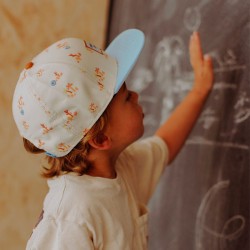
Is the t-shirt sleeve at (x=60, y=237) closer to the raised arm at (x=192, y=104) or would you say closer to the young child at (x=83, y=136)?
the young child at (x=83, y=136)

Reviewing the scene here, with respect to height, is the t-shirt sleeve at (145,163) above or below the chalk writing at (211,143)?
below

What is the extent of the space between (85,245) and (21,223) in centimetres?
79

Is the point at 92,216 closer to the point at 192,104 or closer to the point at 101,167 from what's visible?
the point at 101,167

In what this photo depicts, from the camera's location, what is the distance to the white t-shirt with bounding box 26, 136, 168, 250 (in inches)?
27.6

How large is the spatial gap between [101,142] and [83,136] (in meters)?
0.05

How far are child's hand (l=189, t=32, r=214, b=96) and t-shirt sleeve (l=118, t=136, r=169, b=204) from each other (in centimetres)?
15

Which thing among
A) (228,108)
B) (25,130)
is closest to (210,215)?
(228,108)

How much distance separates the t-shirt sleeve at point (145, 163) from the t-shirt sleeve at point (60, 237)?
22 cm

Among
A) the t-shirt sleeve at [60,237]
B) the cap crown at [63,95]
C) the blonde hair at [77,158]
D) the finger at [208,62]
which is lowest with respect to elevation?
the t-shirt sleeve at [60,237]

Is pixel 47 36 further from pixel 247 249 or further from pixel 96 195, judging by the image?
pixel 247 249

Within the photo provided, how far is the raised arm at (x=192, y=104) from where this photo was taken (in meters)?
0.93

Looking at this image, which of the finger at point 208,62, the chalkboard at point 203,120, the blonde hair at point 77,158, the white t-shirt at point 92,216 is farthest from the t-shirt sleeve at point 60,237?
the finger at point 208,62

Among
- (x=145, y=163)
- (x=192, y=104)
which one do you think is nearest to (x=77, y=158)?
(x=145, y=163)

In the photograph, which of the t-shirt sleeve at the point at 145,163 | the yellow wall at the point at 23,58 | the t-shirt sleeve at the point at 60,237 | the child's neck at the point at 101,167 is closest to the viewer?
the t-shirt sleeve at the point at 60,237
